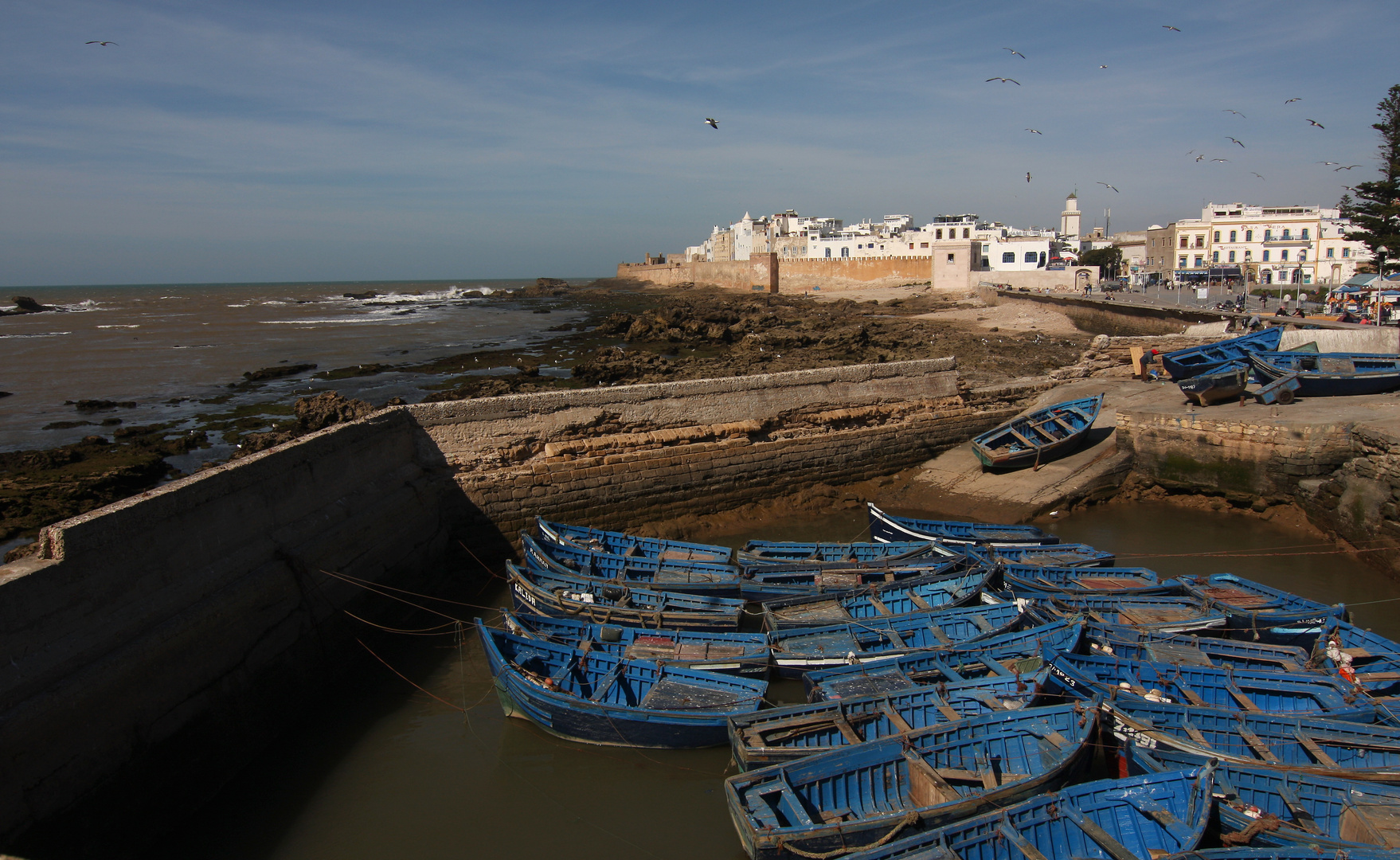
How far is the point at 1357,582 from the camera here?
10.5 metres

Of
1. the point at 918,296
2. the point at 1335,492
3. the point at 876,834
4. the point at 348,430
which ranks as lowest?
the point at 876,834

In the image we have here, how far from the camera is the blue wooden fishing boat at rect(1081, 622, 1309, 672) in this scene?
7590 millimetres

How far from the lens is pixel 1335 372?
1478 centimetres

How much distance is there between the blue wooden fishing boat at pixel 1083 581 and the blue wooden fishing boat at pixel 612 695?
4.08 metres

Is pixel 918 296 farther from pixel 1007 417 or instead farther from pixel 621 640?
pixel 621 640

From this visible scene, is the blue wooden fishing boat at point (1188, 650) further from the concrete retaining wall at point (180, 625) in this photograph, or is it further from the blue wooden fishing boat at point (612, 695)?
the concrete retaining wall at point (180, 625)

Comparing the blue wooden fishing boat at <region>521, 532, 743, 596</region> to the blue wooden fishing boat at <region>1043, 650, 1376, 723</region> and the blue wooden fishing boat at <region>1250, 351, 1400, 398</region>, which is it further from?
the blue wooden fishing boat at <region>1250, 351, 1400, 398</region>

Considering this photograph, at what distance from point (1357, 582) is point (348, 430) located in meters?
14.5

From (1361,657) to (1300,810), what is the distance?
308 cm

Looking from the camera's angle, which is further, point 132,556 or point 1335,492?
point 1335,492

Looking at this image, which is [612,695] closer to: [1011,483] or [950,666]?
[950,666]

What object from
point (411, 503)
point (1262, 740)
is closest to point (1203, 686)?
point (1262, 740)

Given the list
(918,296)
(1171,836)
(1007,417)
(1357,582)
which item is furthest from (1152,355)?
(918,296)

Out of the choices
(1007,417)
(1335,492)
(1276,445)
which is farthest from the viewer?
(1007,417)
